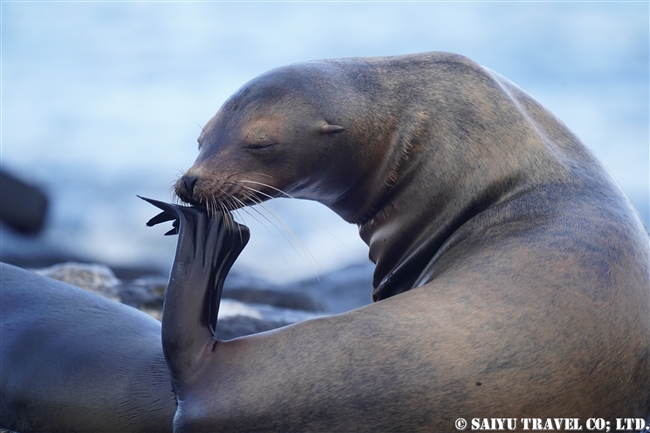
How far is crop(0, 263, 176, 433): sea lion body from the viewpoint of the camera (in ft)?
11.5

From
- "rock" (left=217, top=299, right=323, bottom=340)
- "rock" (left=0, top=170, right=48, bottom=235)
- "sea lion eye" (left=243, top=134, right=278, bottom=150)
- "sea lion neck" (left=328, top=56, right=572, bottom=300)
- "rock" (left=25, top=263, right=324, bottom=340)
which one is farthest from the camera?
"rock" (left=0, top=170, right=48, bottom=235)

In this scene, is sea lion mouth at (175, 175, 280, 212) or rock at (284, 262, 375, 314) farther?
rock at (284, 262, 375, 314)

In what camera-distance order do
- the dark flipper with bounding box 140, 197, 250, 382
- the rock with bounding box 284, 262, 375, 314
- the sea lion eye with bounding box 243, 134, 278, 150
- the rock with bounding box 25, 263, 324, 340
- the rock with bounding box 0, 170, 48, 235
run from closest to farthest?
the dark flipper with bounding box 140, 197, 250, 382 → the sea lion eye with bounding box 243, 134, 278, 150 → the rock with bounding box 25, 263, 324, 340 → the rock with bounding box 284, 262, 375, 314 → the rock with bounding box 0, 170, 48, 235

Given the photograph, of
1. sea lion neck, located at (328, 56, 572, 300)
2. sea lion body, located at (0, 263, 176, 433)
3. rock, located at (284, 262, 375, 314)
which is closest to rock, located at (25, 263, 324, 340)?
sea lion body, located at (0, 263, 176, 433)

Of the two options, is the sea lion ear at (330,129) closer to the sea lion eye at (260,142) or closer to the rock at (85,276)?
the sea lion eye at (260,142)

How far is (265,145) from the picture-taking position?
11.8 feet

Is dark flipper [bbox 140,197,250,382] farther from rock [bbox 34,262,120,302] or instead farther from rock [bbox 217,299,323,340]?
rock [bbox 34,262,120,302]

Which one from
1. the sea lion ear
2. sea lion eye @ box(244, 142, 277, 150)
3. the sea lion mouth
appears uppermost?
the sea lion ear

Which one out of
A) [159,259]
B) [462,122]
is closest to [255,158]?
[462,122]

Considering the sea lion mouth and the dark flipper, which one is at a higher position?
the sea lion mouth

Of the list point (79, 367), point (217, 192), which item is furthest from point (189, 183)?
point (79, 367)

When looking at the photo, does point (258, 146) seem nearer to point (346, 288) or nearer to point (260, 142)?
point (260, 142)

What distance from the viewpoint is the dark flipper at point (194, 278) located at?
3.03 metres

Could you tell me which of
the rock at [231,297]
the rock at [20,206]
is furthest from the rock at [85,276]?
the rock at [20,206]
